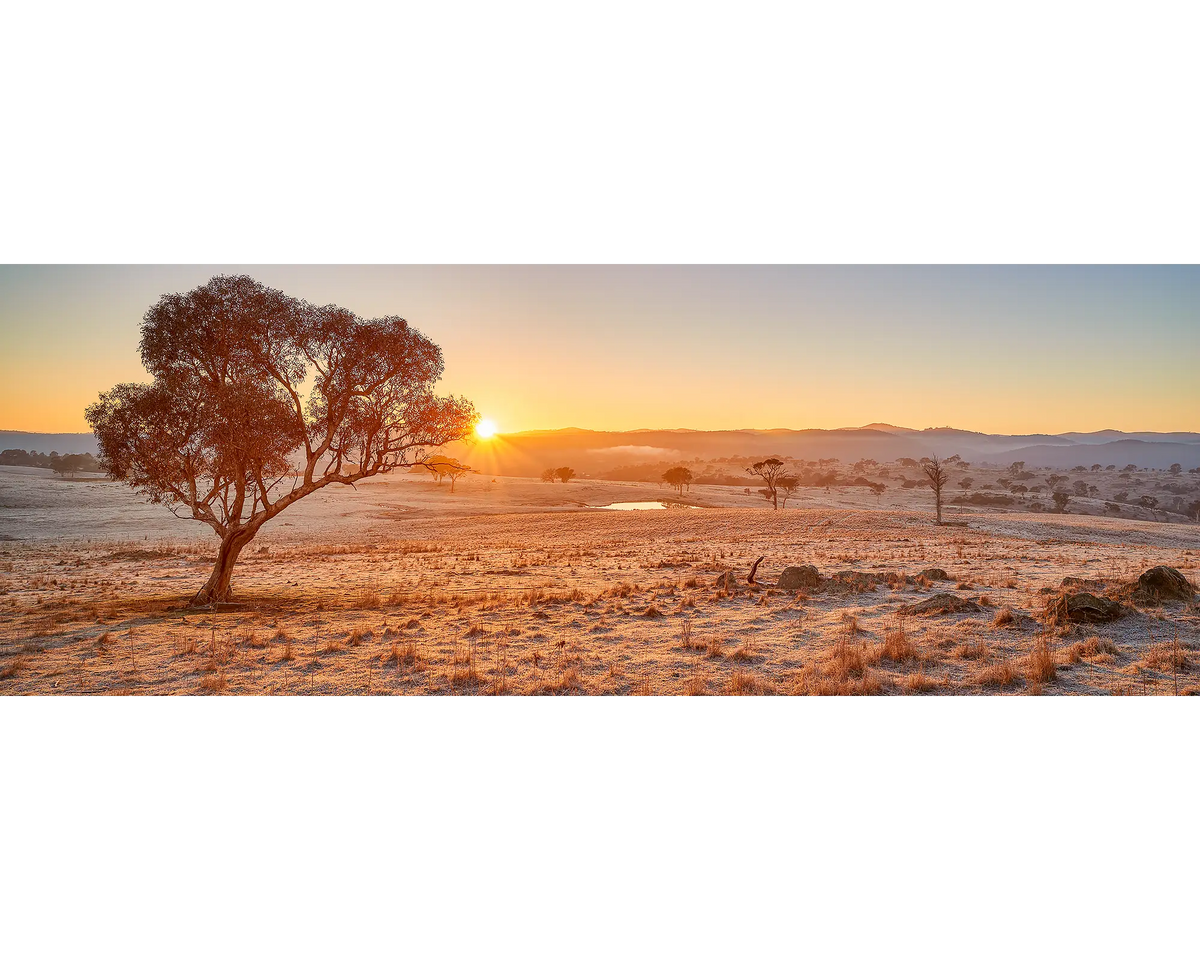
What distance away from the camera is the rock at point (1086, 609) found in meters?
8.16

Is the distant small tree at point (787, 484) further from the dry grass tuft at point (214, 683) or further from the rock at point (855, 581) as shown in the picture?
the dry grass tuft at point (214, 683)

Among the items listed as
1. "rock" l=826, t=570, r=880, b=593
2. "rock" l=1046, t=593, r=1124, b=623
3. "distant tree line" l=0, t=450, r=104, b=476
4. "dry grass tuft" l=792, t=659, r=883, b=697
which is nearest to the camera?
"dry grass tuft" l=792, t=659, r=883, b=697

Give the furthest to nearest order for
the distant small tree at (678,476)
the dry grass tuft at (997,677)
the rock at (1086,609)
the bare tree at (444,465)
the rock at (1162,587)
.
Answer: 1. the distant small tree at (678,476)
2. the bare tree at (444,465)
3. the rock at (1162,587)
4. the rock at (1086,609)
5. the dry grass tuft at (997,677)

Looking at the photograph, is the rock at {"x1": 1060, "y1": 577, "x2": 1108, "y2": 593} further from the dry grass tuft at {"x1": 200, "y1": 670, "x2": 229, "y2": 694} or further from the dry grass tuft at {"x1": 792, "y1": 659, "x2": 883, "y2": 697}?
the dry grass tuft at {"x1": 200, "y1": 670, "x2": 229, "y2": 694}

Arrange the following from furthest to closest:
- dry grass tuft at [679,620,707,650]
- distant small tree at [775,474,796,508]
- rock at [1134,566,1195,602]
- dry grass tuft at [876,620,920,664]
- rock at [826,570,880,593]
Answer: distant small tree at [775,474,796,508], rock at [826,570,880,593], rock at [1134,566,1195,602], dry grass tuft at [679,620,707,650], dry grass tuft at [876,620,920,664]

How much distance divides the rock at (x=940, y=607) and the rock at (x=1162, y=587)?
262 centimetres

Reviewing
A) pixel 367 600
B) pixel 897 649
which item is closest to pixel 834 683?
pixel 897 649

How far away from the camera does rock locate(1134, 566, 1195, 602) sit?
925 cm

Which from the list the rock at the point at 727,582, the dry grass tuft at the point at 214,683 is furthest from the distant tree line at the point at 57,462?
the rock at the point at 727,582

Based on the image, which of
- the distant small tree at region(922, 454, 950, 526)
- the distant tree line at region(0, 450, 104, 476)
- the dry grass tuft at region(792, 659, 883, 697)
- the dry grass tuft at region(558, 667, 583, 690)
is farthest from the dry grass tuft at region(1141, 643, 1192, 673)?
the distant tree line at region(0, 450, 104, 476)

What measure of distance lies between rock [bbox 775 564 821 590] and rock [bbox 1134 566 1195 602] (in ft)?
16.5

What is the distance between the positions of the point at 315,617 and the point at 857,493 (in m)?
54.3
